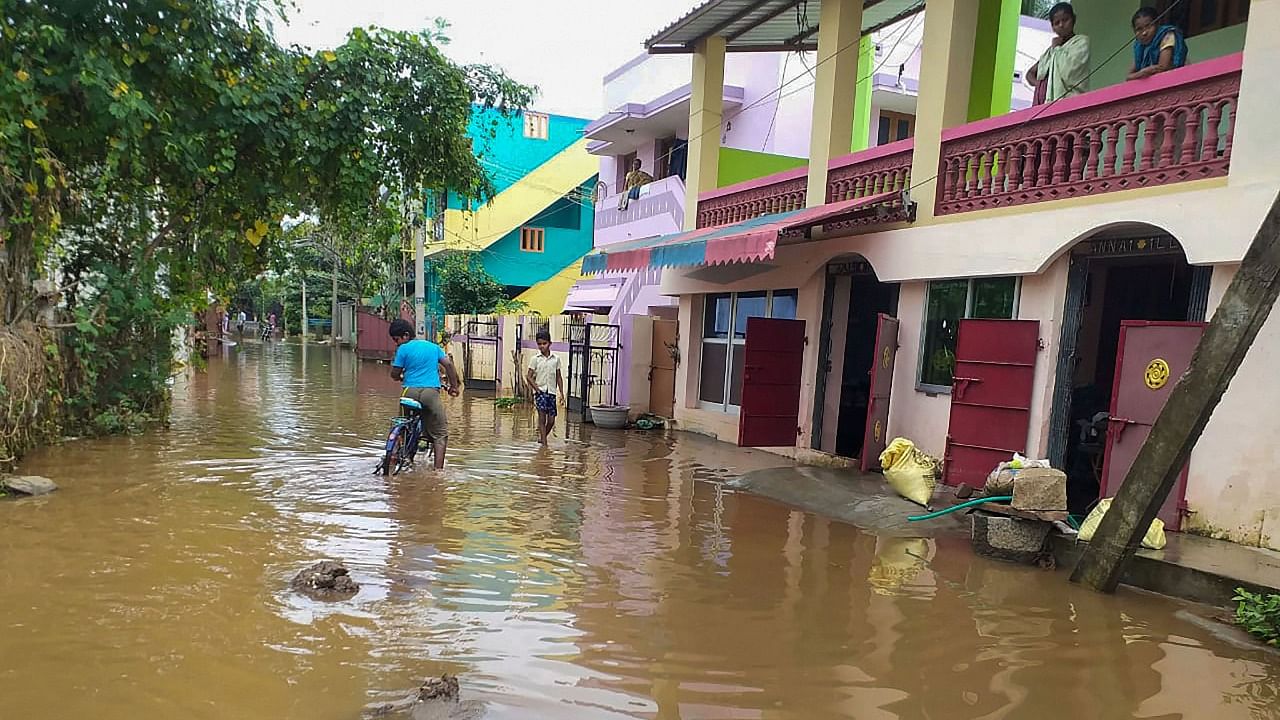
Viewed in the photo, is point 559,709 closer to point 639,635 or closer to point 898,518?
point 639,635

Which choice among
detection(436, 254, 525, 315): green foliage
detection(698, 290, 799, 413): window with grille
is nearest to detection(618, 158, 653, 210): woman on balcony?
detection(698, 290, 799, 413): window with grille

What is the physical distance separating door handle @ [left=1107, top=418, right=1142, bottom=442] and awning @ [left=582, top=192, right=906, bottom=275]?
358cm

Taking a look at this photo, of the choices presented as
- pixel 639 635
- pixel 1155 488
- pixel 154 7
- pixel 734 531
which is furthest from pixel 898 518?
pixel 154 7

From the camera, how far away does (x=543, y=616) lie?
182 inches

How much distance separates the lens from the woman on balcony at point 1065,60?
319 inches

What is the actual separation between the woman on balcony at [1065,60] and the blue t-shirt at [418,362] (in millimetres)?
7520

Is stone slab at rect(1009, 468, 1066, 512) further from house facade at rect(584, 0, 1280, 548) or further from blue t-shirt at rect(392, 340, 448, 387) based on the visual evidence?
blue t-shirt at rect(392, 340, 448, 387)

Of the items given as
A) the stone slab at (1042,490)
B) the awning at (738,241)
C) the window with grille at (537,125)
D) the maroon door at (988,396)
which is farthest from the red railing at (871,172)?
the window with grille at (537,125)

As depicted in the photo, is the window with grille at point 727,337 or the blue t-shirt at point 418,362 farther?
the window with grille at point 727,337

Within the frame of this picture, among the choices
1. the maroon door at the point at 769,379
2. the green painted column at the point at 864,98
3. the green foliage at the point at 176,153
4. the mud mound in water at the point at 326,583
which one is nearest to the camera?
the mud mound in water at the point at 326,583

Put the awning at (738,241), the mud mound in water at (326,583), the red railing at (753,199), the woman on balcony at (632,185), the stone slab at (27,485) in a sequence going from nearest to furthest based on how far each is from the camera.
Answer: the mud mound in water at (326,583) → the stone slab at (27,485) → the awning at (738,241) → the red railing at (753,199) → the woman on balcony at (632,185)

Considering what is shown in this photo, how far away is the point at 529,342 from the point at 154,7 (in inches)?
478

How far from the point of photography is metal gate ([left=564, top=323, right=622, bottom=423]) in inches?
574

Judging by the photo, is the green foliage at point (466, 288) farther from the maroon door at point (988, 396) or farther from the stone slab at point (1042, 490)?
the stone slab at point (1042, 490)
